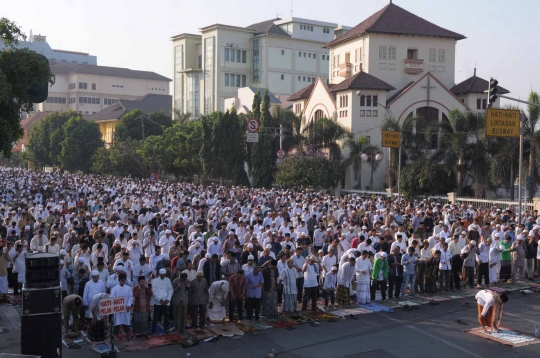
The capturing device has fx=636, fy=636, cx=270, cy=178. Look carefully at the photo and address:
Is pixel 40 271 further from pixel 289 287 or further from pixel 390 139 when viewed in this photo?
pixel 390 139

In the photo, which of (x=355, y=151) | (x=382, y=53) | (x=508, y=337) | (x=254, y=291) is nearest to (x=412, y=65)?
(x=382, y=53)

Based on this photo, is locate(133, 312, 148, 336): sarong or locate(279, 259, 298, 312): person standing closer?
locate(133, 312, 148, 336): sarong

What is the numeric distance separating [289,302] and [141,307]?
3.49 m

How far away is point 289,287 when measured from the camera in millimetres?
14078

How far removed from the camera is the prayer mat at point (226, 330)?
12.6 meters

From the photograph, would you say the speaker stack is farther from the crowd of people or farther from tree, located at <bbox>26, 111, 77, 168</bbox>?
tree, located at <bbox>26, 111, 77, 168</bbox>

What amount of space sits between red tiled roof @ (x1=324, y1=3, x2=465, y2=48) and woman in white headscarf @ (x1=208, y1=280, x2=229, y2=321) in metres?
37.9

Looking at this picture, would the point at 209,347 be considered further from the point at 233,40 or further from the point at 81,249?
the point at 233,40

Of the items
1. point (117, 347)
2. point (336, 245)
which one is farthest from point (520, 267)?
point (117, 347)

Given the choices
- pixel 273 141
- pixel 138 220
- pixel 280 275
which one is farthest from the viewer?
pixel 273 141

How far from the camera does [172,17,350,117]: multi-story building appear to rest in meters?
81.7

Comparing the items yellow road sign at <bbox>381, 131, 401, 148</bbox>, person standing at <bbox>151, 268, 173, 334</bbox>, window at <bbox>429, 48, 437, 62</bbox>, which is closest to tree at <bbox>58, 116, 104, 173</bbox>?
window at <bbox>429, 48, 437, 62</bbox>

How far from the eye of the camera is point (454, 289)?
16797 millimetres

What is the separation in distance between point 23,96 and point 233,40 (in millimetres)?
69585
